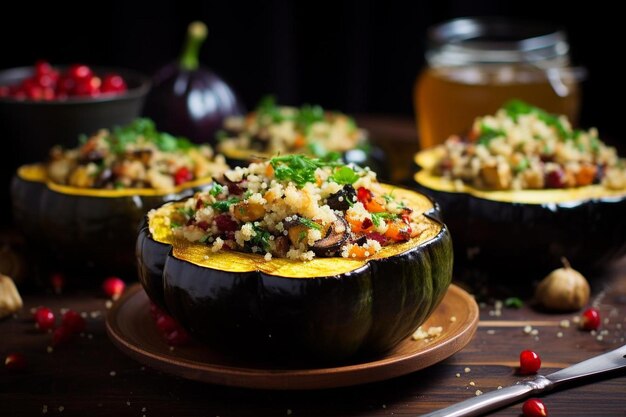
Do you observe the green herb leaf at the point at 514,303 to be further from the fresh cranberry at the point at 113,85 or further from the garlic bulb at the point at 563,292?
the fresh cranberry at the point at 113,85

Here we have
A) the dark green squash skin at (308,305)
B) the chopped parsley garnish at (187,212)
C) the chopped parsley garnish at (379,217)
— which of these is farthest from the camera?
the chopped parsley garnish at (187,212)

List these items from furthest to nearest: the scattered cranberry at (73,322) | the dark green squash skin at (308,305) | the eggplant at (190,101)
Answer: the eggplant at (190,101)
the scattered cranberry at (73,322)
the dark green squash skin at (308,305)

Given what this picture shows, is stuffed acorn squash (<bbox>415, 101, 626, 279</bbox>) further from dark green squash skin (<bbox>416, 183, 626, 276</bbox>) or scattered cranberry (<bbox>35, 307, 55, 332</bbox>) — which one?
scattered cranberry (<bbox>35, 307, 55, 332</bbox>)

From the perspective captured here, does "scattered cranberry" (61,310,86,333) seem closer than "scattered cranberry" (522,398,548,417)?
No

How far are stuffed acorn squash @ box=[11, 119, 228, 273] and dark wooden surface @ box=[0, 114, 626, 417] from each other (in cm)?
49

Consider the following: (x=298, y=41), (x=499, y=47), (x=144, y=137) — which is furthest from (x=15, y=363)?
(x=298, y=41)

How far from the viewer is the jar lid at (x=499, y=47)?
17.0 feet

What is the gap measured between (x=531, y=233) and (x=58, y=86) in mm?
2667

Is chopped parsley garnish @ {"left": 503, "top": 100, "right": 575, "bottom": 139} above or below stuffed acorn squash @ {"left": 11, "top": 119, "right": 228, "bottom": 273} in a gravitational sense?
above

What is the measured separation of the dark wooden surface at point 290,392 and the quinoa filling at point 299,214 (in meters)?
0.45

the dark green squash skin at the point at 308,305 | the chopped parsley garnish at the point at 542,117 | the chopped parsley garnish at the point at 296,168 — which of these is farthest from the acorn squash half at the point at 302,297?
the chopped parsley garnish at the point at 542,117

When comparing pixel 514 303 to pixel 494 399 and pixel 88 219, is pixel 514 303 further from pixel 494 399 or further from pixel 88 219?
pixel 88 219

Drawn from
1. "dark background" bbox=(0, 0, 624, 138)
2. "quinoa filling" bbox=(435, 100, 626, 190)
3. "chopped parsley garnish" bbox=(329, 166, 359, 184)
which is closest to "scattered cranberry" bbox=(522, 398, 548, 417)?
"chopped parsley garnish" bbox=(329, 166, 359, 184)

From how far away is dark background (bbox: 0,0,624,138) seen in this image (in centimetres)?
686
